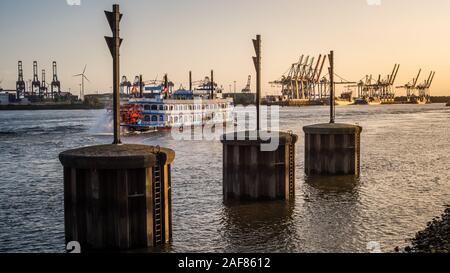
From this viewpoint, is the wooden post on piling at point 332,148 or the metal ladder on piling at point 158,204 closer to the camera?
the metal ladder on piling at point 158,204

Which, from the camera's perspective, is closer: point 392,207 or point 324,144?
point 392,207

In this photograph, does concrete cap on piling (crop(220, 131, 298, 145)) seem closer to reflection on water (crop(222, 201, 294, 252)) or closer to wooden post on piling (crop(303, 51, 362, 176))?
reflection on water (crop(222, 201, 294, 252))

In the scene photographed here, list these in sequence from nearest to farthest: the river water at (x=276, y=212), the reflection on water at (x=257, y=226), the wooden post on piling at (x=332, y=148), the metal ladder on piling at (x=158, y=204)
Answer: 1. the metal ladder on piling at (x=158, y=204)
2. the reflection on water at (x=257, y=226)
3. the river water at (x=276, y=212)
4. the wooden post on piling at (x=332, y=148)

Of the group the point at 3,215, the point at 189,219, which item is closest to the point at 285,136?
the point at 189,219

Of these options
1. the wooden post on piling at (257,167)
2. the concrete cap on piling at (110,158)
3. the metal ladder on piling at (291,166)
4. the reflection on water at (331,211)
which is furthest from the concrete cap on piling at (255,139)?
the concrete cap on piling at (110,158)

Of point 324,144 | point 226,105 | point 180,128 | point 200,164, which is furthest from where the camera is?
point 226,105

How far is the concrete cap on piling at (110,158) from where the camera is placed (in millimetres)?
14156

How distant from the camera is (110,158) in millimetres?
14148

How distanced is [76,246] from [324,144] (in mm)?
17667

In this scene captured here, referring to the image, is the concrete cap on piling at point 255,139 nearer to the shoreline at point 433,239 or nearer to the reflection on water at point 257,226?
the reflection on water at point 257,226

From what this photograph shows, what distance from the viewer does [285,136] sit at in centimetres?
2192

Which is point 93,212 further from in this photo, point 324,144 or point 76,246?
point 324,144
